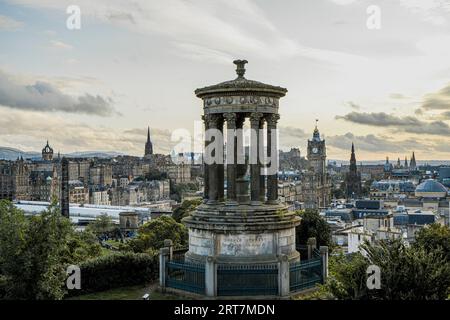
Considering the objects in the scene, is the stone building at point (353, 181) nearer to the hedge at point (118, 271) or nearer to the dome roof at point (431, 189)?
the dome roof at point (431, 189)

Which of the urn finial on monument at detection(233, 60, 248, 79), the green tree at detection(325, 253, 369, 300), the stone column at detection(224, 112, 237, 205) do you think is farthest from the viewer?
the urn finial on monument at detection(233, 60, 248, 79)

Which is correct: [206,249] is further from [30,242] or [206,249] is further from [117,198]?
[117,198]

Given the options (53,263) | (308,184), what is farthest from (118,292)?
(308,184)

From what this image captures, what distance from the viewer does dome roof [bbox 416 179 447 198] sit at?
474ft

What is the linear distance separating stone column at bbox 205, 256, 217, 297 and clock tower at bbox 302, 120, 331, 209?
14544 cm

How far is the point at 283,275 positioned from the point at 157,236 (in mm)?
29446

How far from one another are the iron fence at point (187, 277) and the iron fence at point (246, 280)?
73 cm

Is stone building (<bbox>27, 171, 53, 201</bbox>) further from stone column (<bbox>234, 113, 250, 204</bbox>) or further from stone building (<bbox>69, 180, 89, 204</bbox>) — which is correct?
stone column (<bbox>234, 113, 250, 204</bbox>)

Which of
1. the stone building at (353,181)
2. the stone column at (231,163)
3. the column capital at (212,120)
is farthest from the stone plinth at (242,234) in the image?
the stone building at (353,181)

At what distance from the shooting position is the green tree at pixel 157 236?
46438 millimetres

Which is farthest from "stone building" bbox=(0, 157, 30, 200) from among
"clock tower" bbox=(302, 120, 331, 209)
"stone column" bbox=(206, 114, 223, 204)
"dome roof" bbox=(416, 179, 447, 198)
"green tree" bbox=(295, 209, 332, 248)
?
"stone column" bbox=(206, 114, 223, 204)

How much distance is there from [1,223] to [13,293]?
3.21m

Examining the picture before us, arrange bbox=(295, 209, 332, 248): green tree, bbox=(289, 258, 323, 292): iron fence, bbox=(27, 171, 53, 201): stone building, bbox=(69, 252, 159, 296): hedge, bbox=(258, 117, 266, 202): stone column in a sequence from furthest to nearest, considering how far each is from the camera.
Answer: bbox=(27, 171, 53, 201): stone building < bbox=(295, 209, 332, 248): green tree < bbox=(69, 252, 159, 296): hedge < bbox=(258, 117, 266, 202): stone column < bbox=(289, 258, 323, 292): iron fence

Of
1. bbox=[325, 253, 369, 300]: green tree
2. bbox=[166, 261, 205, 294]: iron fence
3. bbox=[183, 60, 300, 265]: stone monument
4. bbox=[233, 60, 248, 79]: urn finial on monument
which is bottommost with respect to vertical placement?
bbox=[166, 261, 205, 294]: iron fence
